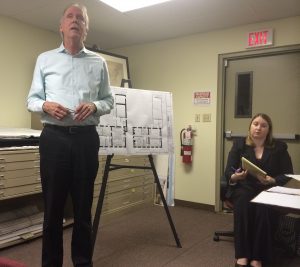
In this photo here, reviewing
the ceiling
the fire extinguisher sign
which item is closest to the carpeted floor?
the fire extinguisher sign

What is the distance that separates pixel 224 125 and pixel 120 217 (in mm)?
1564

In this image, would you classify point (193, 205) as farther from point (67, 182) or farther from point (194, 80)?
point (67, 182)

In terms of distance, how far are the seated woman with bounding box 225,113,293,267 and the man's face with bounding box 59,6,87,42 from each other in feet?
4.82

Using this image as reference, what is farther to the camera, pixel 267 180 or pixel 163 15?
pixel 163 15

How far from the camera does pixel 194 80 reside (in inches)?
149

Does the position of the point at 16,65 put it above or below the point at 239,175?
above

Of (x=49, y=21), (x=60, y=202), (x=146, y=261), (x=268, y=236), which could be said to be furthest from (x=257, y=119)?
(x=49, y=21)

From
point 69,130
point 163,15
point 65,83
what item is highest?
point 163,15

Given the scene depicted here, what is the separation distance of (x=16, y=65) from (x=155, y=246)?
2340 mm

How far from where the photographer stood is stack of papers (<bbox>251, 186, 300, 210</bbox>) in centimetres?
125

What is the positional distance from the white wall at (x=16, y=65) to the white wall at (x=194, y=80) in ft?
4.67

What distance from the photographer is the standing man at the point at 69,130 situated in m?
1.68

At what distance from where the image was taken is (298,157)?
10.6 ft

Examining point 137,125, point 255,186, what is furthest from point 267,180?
point 137,125
